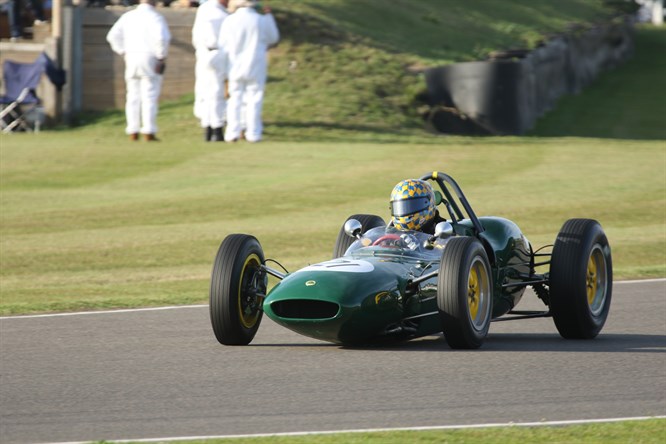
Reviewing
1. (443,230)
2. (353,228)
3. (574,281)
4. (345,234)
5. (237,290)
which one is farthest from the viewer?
(345,234)

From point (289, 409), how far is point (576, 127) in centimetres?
2254

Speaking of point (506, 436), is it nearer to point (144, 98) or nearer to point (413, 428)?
point (413, 428)

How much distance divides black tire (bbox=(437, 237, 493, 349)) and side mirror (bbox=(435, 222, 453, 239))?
0.32 metres

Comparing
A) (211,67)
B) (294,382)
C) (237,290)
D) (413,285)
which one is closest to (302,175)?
(211,67)

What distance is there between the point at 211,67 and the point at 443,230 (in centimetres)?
1469

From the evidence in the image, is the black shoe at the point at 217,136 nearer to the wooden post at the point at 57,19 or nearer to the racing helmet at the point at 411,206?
the wooden post at the point at 57,19

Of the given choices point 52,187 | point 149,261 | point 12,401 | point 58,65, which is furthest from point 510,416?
point 58,65

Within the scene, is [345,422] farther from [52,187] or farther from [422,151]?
[422,151]

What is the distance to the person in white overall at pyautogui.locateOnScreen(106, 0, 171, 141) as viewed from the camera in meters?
22.5

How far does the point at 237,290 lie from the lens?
866 centimetres

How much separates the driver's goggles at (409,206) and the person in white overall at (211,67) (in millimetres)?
13811

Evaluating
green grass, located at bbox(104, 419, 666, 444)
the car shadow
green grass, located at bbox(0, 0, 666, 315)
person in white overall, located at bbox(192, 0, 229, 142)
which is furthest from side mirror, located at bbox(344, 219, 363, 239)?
person in white overall, located at bbox(192, 0, 229, 142)

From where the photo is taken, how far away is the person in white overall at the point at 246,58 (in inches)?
904

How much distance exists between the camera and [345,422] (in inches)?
251
